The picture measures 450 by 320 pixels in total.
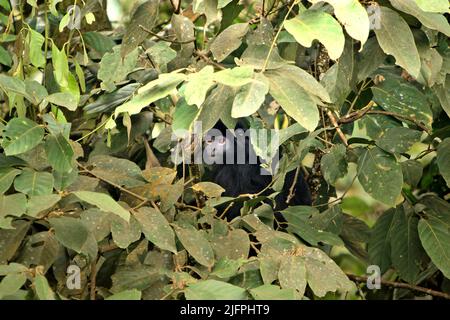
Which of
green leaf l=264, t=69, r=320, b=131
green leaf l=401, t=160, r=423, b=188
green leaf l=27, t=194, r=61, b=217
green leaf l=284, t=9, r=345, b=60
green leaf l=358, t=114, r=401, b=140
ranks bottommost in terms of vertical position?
green leaf l=401, t=160, r=423, b=188

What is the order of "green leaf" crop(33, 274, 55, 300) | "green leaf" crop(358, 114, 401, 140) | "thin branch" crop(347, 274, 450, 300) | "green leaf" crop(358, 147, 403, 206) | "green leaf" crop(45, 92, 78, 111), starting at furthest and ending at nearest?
"thin branch" crop(347, 274, 450, 300) → "green leaf" crop(358, 114, 401, 140) → "green leaf" crop(358, 147, 403, 206) → "green leaf" crop(45, 92, 78, 111) → "green leaf" crop(33, 274, 55, 300)

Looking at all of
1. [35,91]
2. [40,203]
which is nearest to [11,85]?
[35,91]

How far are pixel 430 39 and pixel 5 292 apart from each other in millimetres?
932

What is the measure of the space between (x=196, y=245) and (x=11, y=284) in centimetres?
39

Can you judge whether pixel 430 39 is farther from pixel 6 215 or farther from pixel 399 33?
pixel 6 215

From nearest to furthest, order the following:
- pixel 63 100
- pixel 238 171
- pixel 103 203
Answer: pixel 103 203
pixel 63 100
pixel 238 171

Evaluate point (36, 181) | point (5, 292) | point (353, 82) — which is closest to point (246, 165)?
point (353, 82)

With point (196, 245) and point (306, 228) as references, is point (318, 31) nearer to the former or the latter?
point (196, 245)

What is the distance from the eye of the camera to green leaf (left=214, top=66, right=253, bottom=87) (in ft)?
3.54

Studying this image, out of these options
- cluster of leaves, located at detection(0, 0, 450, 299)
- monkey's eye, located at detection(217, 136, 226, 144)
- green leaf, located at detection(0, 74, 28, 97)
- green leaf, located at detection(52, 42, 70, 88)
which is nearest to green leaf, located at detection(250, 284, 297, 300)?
cluster of leaves, located at detection(0, 0, 450, 299)

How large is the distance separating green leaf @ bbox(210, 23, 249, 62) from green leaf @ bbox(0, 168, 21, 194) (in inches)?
15.5

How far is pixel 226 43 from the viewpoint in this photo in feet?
4.61

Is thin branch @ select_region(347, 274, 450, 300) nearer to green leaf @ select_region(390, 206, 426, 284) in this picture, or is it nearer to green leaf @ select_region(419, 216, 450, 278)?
green leaf @ select_region(390, 206, 426, 284)

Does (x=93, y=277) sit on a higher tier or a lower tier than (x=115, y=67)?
lower
